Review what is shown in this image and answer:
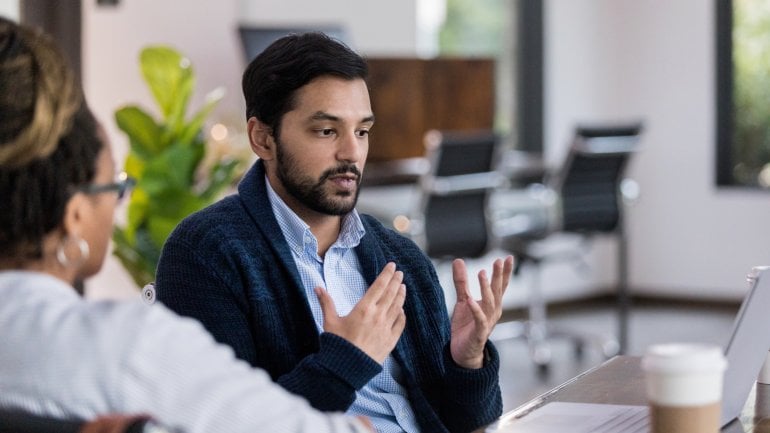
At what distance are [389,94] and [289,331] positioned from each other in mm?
4350

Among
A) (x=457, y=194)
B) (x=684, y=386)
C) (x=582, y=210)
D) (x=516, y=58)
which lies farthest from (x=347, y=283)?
(x=516, y=58)

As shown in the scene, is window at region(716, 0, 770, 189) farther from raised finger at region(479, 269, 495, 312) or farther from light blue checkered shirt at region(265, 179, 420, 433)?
raised finger at region(479, 269, 495, 312)

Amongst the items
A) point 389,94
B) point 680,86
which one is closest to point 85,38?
point 389,94

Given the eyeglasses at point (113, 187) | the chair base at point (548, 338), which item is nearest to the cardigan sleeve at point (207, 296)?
the eyeglasses at point (113, 187)

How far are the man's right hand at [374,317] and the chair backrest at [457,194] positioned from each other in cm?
377

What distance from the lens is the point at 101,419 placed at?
1084mm

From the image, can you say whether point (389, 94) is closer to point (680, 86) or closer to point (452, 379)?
point (680, 86)

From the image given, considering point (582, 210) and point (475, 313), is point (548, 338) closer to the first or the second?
point (582, 210)

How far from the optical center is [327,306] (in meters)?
1.63

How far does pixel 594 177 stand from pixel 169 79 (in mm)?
2645

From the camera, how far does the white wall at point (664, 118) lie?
7.63m

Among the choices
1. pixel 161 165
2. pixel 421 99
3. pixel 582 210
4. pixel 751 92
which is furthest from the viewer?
pixel 751 92

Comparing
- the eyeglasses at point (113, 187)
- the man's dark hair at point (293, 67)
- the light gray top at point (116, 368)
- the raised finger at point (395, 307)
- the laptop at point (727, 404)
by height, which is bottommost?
the laptop at point (727, 404)

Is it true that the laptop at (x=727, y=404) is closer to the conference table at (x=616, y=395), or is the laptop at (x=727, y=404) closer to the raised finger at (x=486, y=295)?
the conference table at (x=616, y=395)
